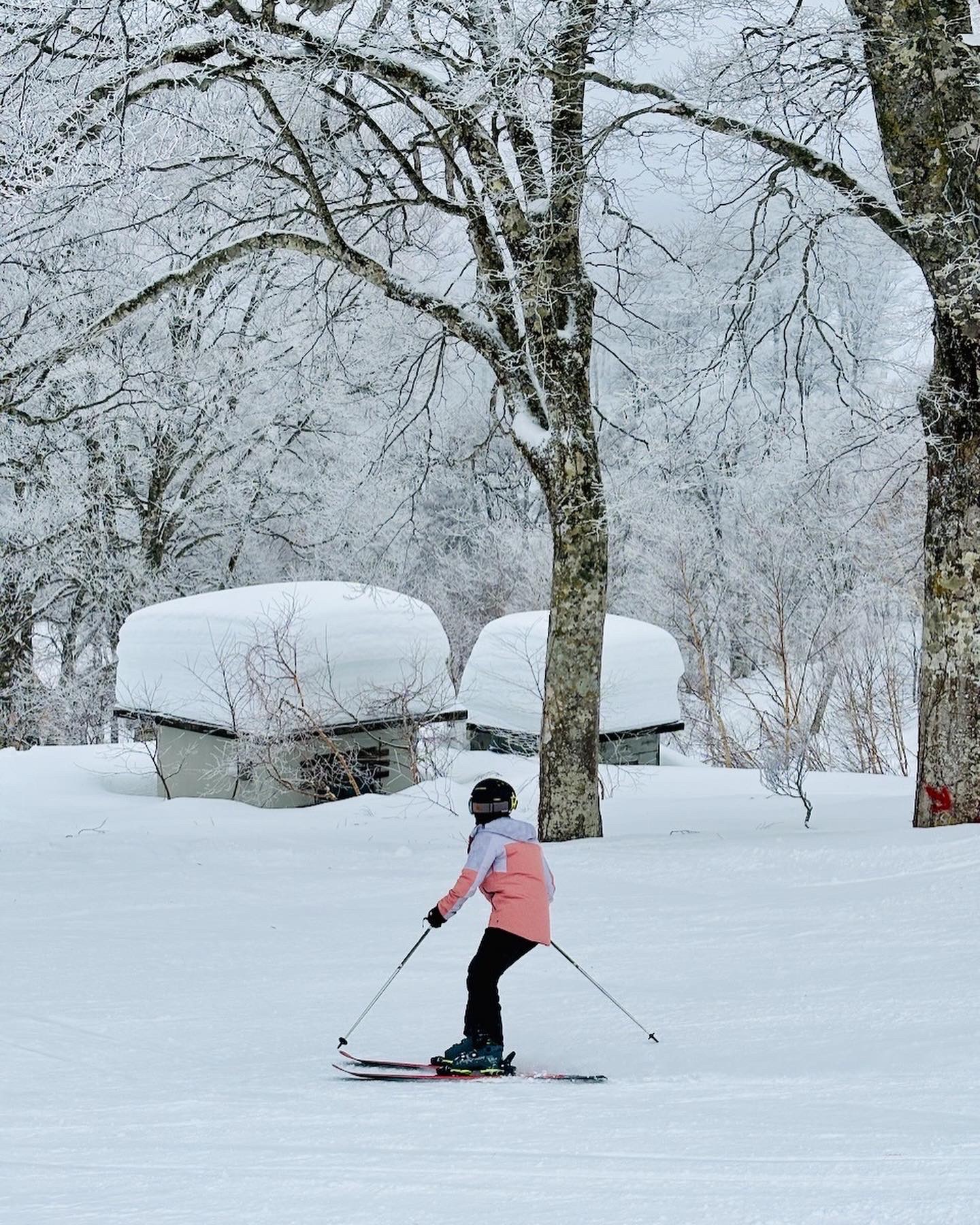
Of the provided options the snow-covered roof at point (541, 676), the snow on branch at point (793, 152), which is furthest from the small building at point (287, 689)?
the snow on branch at point (793, 152)

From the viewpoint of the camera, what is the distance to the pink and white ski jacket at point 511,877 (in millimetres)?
Result: 6145

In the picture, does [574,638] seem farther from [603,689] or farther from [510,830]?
[603,689]

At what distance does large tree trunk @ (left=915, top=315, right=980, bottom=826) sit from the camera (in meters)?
9.36

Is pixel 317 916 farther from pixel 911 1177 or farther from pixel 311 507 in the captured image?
pixel 311 507

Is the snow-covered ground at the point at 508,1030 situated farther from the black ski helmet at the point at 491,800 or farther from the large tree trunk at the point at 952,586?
the black ski helmet at the point at 491,800

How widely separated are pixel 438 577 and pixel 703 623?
6.46 meters

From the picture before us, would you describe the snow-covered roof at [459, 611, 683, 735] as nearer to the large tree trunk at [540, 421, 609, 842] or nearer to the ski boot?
the large tree trunk at [540, 421, 609, 842]

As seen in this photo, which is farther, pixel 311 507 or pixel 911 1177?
pixel 311 507

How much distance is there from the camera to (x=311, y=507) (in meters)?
26.8

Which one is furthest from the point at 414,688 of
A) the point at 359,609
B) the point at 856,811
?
the point at 856,811

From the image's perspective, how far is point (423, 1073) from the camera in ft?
19.0

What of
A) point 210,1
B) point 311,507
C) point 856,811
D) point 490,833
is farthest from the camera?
point 311,507

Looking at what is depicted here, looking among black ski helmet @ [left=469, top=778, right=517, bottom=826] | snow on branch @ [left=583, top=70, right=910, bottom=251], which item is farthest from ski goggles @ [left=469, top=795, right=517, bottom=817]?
snow on branch @ [left=583, top=70, right=910, bottom=251]

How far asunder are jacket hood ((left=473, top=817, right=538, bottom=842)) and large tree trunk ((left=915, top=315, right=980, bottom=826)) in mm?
4415
